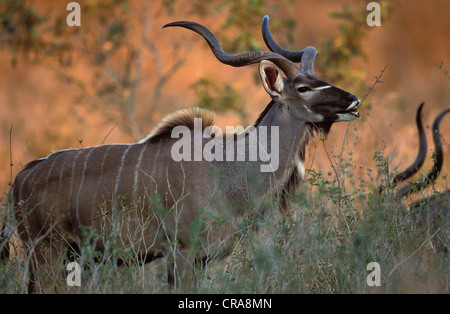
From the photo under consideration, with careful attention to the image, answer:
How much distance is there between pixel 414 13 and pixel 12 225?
10.4 m

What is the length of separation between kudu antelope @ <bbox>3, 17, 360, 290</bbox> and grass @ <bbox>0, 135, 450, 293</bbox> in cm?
21

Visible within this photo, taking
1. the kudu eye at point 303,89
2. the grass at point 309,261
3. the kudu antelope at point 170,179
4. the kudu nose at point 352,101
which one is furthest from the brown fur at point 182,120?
the kudu nose at point 352,101

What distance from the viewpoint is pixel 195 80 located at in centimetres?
1032

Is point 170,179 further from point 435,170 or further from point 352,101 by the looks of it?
point 435,170

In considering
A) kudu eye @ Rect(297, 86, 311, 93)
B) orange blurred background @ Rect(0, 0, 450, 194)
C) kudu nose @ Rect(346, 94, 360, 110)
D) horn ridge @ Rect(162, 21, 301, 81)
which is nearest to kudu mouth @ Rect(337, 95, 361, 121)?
kudu nose @ Rect(346, 94, 360, 110)

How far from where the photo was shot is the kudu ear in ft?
12.6

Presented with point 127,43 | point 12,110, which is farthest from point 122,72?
point 12,110

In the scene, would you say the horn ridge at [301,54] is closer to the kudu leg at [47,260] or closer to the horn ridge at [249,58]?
the horn ridge at [249,58]

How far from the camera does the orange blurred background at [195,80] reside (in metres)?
8.62

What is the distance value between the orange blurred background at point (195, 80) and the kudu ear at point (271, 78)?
304 centimetres

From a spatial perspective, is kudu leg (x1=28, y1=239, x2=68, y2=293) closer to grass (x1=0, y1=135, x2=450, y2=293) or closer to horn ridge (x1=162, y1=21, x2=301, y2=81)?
grass (x1=0, y1=135, x2=450, y2=293)

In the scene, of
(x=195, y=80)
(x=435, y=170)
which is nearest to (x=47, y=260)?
(x=435, y=170)

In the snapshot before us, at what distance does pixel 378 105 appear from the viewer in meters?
7.71

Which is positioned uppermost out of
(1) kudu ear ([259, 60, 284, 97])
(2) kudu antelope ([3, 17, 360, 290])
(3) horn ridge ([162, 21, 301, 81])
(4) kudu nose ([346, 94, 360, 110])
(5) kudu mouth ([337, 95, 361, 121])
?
(3) horn ridge ([162, 21, 301, 81])
